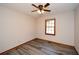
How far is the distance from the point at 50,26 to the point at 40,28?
378mm

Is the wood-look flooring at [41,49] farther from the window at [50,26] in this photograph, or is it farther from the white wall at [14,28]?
the window at [50,26]

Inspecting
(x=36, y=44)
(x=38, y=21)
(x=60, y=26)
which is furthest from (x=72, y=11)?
(x=36, y=44)

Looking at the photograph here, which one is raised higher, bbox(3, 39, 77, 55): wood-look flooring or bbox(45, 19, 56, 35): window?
bbox(45, 19, 56, 35): window

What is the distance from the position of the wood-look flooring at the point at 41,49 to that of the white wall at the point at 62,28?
26cm

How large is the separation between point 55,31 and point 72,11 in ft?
2.66

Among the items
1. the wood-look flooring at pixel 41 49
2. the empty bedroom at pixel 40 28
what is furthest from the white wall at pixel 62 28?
the wood-look flooring at pixel 41 49

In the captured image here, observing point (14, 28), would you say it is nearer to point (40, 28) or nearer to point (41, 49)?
point (40, 28)

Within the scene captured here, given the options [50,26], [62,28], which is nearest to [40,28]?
[50,26]

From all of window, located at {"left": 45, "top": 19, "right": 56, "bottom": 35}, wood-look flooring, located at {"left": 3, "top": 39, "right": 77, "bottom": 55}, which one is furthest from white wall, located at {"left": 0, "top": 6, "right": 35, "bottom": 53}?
window, located at {"left": 45, "top": 19, "right": 56, "bottom": 35}

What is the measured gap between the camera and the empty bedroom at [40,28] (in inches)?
82.2

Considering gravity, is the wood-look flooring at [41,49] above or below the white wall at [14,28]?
below

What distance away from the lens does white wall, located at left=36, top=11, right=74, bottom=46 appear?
209 cm

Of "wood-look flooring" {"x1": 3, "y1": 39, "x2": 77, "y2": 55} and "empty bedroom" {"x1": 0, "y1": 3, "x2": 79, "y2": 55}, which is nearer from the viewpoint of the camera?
"empty bedroom" {"x1": 0, "y1": 3, "x2": 79, "y2": 55}

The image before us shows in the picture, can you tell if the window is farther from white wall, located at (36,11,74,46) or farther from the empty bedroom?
white wall, located at (36,11,74,46)
